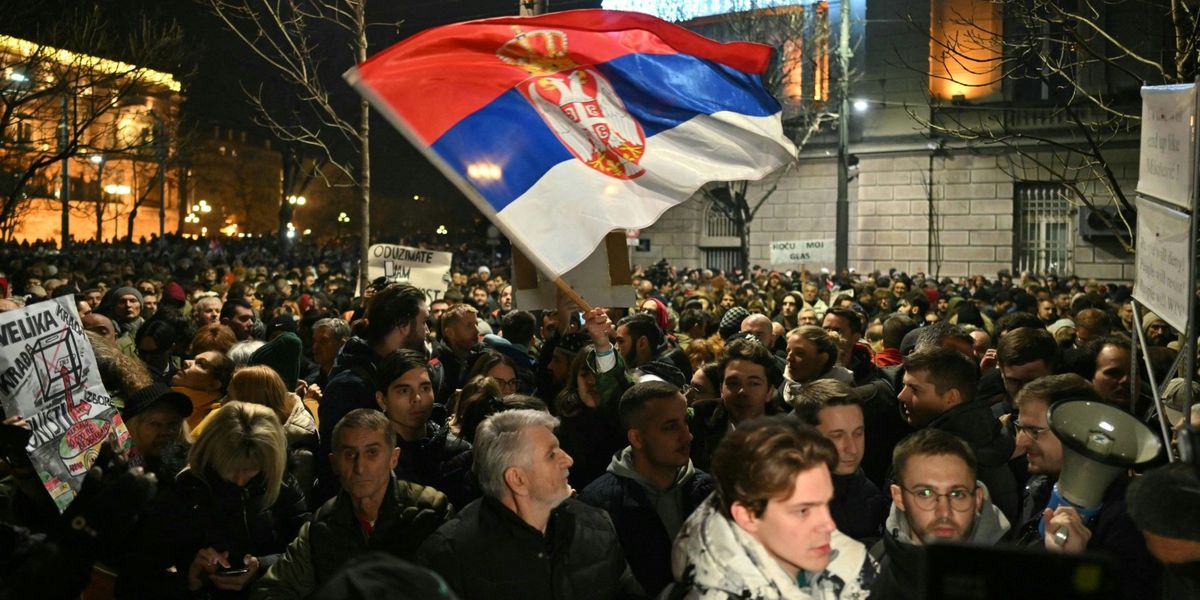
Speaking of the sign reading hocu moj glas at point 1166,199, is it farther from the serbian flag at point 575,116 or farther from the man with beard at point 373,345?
the man with beard at point 373,345

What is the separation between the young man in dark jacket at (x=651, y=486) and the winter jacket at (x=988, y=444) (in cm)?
116

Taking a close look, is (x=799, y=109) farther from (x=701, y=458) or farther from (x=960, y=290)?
(x=701, y=458)

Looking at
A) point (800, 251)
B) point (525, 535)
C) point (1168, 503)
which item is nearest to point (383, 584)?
point (525, 535)

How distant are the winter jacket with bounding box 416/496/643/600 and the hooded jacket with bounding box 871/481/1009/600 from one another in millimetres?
938

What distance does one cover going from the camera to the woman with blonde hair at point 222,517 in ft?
13.5

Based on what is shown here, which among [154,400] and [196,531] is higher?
[154,400]

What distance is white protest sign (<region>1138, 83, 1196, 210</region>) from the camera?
4480 millimetres

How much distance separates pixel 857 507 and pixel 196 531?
2681mm

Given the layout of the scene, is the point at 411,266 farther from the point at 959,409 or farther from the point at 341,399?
the point at 959,409

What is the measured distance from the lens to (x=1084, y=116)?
2527cm

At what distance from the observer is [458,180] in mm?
5078

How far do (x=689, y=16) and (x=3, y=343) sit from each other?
2780 centimetres

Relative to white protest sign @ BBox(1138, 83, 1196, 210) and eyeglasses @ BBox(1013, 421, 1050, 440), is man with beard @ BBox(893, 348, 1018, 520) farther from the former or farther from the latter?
white protest sign @ BBox(1138, 83, 1196, 210)

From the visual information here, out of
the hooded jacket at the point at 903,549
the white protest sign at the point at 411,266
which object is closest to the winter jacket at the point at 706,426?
the hooded jacket at the point at 903,549
